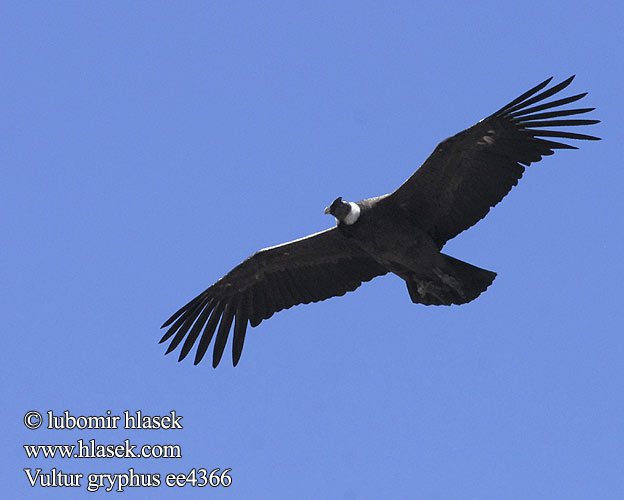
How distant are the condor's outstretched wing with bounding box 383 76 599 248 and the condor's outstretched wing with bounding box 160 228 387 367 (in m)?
1.10

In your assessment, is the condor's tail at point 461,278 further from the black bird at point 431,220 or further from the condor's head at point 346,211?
the condor's head at point 346,211

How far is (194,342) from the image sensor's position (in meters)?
14.8

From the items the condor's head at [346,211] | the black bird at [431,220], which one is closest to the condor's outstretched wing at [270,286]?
the black bird at [431,220]

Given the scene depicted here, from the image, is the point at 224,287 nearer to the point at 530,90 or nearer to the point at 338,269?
the point at 338,269

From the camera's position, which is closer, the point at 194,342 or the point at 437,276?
the point at 437,276

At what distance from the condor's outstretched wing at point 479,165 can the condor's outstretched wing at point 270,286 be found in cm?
110

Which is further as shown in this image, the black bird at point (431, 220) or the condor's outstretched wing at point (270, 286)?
the condor's outstretched wing at point (270, 286)

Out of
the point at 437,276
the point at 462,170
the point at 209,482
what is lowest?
the point at 209,482

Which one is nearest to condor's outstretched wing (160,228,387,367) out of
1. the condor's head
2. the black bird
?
the black bird

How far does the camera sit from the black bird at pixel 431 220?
12812 millimetres

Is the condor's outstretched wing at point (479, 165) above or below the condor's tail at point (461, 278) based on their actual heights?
above

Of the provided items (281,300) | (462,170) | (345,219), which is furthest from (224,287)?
(462,170)

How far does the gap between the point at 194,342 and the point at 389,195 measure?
3.37m

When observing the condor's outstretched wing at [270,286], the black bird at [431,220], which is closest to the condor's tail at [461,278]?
the black bird at [431,220]
